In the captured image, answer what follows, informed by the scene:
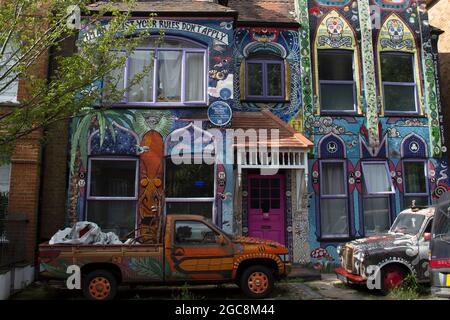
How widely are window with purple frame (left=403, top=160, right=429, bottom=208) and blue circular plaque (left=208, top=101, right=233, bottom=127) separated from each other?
564cm

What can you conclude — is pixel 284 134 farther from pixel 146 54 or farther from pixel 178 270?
pixel 178 270

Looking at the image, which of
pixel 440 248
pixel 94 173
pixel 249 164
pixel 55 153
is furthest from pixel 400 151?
pixel 55 153

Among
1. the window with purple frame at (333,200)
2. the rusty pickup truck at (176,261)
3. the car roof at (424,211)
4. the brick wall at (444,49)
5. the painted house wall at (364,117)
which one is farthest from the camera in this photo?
the brick wall at (444,49)

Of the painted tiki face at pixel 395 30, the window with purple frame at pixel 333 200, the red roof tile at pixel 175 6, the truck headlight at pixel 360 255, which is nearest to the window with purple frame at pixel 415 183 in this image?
the window with purple frame at pixel 333 200

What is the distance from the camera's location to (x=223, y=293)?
8953 millimetres

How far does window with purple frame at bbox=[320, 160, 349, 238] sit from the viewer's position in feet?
39.7

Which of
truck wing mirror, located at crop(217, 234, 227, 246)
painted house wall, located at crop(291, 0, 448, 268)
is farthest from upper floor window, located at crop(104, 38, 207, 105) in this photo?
truck wing mirror, located at crop(217, 234, 227, 246)

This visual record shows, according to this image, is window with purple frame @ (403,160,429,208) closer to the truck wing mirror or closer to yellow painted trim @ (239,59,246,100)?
yellow painted trim @ (239,59,246,100)

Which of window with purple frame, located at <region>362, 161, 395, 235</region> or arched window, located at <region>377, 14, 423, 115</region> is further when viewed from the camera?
arched window, located at <region>377, 14, 423, 115</region>

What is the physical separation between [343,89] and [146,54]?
20.0 ft

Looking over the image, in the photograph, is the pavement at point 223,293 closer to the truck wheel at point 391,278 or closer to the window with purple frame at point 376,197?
the truck wheel at point 391,278

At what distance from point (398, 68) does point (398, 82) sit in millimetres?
505

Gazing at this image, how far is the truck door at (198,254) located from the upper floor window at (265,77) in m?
5.61

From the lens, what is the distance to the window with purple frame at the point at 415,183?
12.4 m
